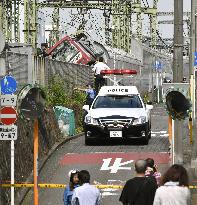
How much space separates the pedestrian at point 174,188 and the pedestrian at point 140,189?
2.79 feet

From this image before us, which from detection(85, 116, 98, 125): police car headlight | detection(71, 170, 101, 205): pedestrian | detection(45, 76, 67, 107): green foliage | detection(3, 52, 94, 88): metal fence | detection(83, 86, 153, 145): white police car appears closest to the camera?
detection(71, 170, 101, 205): pedestrian

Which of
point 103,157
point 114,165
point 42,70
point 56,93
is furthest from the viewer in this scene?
point 56,93

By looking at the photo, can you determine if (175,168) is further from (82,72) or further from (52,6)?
(52,6)

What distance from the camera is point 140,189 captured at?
31.4 ft

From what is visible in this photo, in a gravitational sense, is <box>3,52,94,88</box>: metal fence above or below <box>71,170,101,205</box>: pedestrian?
above

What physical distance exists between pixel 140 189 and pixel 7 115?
5.04 meters

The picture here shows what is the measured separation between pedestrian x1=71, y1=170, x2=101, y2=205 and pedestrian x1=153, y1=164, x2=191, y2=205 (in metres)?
1.76

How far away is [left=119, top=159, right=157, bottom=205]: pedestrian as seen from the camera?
9586mm

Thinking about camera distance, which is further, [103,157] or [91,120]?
[91,120]

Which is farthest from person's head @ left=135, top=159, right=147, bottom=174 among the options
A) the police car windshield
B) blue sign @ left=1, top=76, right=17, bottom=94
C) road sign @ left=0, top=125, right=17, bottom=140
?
the police car windshield

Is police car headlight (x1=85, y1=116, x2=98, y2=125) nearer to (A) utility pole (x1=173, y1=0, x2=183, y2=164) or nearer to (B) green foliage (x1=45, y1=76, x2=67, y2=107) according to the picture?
(B) green foliage (x1=45, y1=76, x2=67, y2=107)

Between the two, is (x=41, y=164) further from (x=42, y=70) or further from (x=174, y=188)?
(x=174, y=188)

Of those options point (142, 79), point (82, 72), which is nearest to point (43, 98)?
point (82, 72)

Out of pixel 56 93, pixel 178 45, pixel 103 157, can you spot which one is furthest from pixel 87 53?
pixel 178 45
